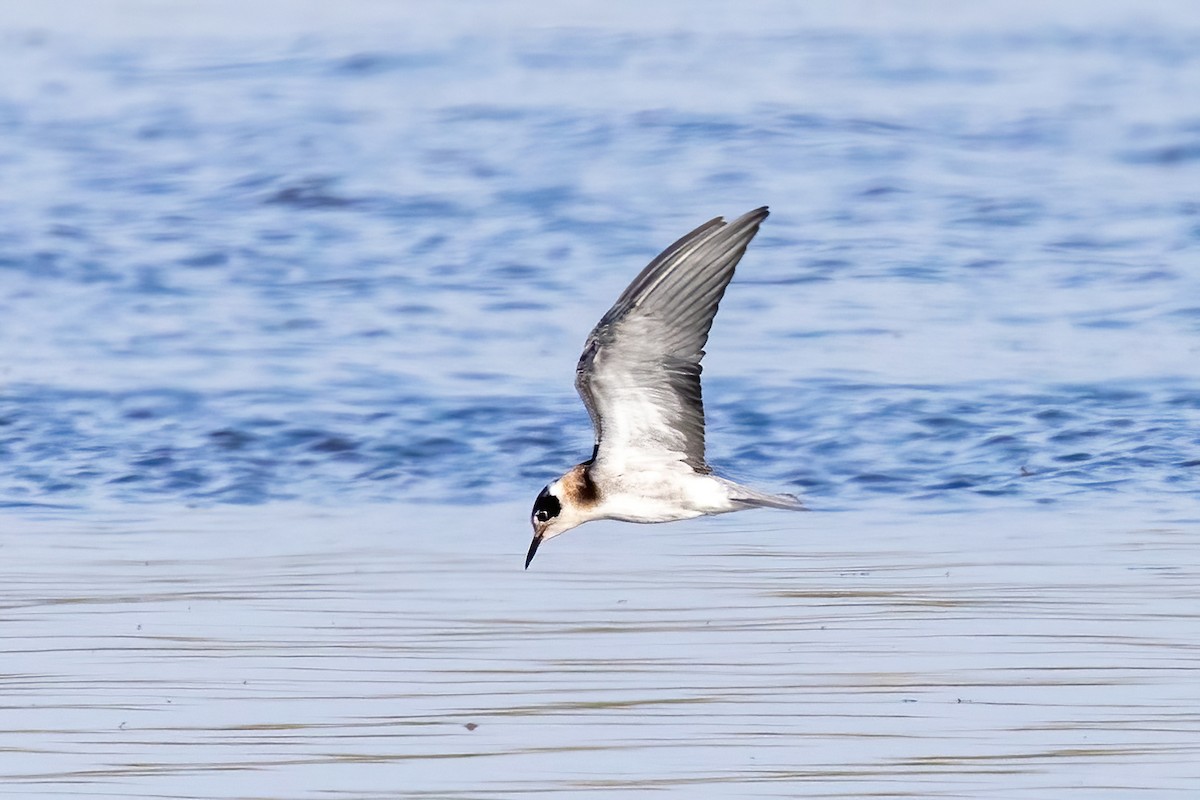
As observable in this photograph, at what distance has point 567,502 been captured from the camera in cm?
906

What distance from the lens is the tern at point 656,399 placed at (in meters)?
8.45

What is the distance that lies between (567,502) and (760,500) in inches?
34.7

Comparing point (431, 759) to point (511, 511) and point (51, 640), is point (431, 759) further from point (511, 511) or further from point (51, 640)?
point (511, 511)

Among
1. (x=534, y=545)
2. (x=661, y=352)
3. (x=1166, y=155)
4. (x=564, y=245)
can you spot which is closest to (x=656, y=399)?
(x=661, y=352)

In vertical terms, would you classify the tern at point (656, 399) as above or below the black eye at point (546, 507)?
above

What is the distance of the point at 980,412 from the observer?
12836mm

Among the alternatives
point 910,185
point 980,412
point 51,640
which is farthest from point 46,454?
point 910,185

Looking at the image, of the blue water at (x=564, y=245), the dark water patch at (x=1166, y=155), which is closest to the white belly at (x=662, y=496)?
the blue water at (x=564, y=245)

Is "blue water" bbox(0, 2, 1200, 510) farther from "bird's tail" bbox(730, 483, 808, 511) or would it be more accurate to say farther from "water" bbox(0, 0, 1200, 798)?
"bird's tail" bbox(730, 483, 808, 511)

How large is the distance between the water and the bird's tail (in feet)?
1.56

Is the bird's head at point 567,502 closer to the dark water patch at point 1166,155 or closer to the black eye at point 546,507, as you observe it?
the black eye at point 546,507

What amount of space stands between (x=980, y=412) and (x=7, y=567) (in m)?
5.44

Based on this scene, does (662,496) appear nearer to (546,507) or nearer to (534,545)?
(546,507)

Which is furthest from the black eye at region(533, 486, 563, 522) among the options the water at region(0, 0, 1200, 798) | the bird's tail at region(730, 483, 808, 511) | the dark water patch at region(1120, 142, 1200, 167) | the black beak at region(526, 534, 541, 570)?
the dark water patch at region(1120, 142, 1200, 167)
